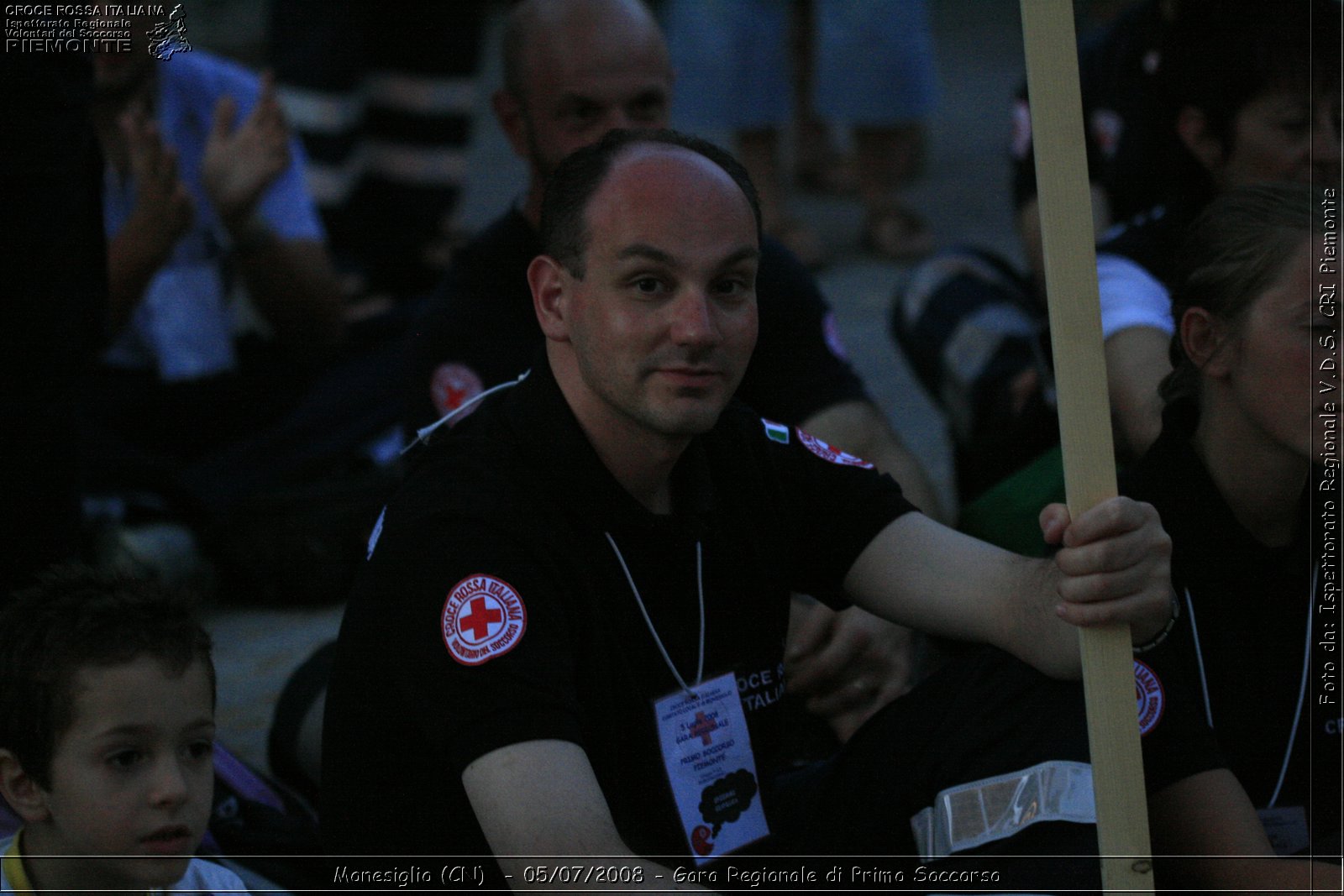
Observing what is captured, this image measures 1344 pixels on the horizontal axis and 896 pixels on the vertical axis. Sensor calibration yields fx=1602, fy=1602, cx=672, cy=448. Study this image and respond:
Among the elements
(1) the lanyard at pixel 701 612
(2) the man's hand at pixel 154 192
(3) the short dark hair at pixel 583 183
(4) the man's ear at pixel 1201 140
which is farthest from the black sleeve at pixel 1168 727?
(2) the man's hand at pixel 154 192

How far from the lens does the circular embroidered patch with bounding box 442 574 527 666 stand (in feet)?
5.71

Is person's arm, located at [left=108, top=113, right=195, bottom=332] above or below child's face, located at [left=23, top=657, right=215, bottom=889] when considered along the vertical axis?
above

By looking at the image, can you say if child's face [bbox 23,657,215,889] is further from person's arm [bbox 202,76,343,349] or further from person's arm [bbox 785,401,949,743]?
person's arm [bbox 202,76,343,349]

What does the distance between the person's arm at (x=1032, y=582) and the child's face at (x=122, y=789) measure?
0.89m

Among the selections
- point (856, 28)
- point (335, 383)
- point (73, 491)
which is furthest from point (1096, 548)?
point (856, 28)

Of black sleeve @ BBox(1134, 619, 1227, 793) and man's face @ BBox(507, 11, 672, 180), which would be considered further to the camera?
man's face @ BBox(507, 11, 672, 180)

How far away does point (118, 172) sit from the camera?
3.60 m

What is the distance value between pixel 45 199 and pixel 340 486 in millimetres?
1191

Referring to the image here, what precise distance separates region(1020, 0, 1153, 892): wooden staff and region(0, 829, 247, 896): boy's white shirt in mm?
1058

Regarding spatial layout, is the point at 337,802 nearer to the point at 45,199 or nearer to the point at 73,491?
the point at 73,491

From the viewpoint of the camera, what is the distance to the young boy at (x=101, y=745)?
1.84m

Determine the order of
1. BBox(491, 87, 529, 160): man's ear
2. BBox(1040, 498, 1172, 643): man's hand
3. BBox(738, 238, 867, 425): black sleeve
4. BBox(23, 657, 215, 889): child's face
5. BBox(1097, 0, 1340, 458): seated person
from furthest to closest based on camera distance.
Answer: BBox(491, 87, 529, 160): man's ear < BBox(738, 238, 867, 425): black sleeve < BBox(1097, 0, 1340, 458): seated person < BBox(23, 657, 215, 889): child's face < BBox(1040, 498, 1172, 643): man's hand

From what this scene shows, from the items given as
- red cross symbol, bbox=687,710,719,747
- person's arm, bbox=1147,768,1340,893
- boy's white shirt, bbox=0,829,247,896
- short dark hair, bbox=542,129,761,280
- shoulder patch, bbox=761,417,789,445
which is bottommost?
person's arm, bbox=1147,768,1340,893

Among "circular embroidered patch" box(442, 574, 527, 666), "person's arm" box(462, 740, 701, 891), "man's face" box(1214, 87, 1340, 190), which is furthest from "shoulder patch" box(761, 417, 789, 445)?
"man's face" box(1214, 87, 1340, 190)
